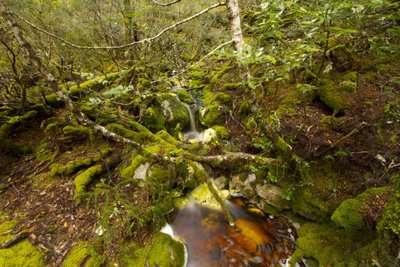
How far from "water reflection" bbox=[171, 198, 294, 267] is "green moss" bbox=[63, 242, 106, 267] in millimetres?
1571

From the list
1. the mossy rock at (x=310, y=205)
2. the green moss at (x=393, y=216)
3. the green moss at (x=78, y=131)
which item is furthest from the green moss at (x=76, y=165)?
the green moss at (x=393, y=216)

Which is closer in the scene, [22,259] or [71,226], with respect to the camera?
[22,259]

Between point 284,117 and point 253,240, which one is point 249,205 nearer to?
point 253,240

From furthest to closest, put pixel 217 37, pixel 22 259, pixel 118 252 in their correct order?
pixel 217 37 < pixel 118 252 < pixel 22 259

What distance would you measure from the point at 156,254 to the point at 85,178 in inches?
87.6

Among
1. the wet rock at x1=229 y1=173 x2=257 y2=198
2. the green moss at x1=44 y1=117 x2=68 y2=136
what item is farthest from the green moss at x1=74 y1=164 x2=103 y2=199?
the wet rock at x1=229 y1=173 x2=257 y2=198

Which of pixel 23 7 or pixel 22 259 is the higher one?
pixel 23 7

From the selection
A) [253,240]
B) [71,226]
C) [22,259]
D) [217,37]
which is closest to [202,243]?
[253,240]

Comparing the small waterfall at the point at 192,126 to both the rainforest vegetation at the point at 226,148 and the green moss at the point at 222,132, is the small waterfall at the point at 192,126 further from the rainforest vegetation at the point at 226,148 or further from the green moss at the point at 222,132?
the green moss at the point at 222,132

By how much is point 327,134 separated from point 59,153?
644 centimetres

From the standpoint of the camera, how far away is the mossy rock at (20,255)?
310 cm

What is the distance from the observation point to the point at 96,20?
7227 millimetres

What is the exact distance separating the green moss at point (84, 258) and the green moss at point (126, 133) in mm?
2689

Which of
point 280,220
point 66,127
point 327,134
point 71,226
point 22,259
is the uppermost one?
point 66,127
